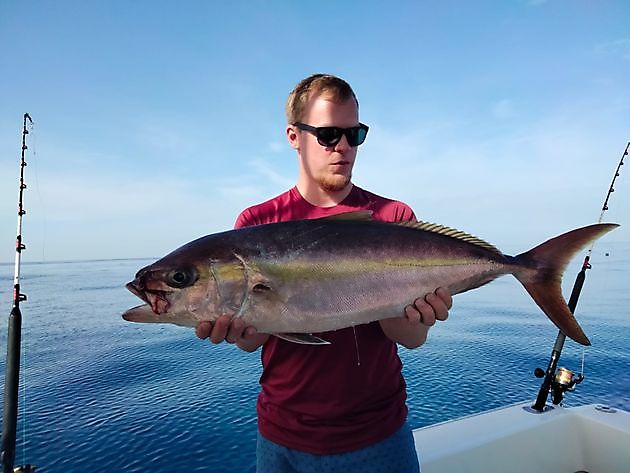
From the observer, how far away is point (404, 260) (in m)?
2.61

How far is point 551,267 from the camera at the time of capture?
9.12 ft

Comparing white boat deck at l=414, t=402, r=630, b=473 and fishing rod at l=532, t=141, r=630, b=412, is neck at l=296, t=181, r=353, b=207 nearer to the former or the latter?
white boat deck at l=414, t=402, r=630, b=473

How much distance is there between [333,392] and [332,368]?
14 cm

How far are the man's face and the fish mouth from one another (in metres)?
1.27

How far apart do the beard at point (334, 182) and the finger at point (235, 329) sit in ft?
3.62

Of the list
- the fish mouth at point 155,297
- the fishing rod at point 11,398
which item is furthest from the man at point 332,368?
→ the fishing rod at point 11,398

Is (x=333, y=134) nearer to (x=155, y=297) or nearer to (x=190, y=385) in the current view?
(x=155, y=297)

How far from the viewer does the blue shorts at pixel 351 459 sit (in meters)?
2.33

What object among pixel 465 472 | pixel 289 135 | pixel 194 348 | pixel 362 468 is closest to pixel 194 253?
pixel 289 135

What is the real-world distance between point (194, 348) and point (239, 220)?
15.4 m

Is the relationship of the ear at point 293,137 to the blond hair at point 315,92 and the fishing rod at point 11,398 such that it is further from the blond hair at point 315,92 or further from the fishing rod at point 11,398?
the fishing rod at point 11,398

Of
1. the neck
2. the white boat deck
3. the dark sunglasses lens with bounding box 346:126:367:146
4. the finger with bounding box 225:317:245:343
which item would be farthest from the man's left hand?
the white boat deck

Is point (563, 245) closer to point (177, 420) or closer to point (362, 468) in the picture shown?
point (362, 468)

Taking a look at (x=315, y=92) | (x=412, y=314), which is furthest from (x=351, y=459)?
(x=315, y=92)
